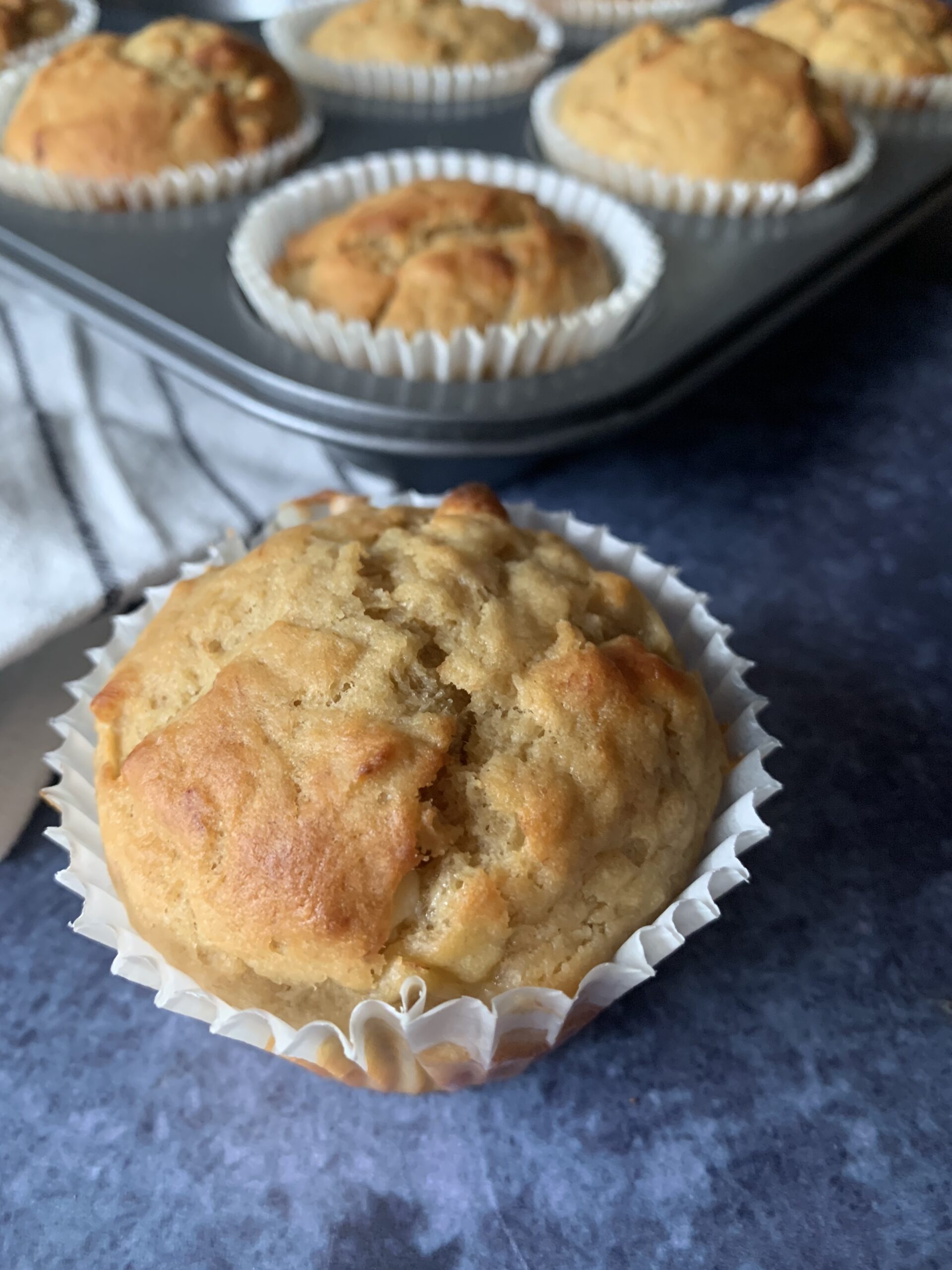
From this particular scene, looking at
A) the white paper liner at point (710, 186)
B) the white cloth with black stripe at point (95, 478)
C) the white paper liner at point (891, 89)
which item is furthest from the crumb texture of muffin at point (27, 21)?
the white paper liner at point (891, 89)

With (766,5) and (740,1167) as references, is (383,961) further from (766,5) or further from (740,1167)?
(766,5)

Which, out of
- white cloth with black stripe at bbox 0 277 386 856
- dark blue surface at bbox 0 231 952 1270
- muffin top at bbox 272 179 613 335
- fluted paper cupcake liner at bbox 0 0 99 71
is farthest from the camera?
fluted paper cupcake liner at bbox 0 0 99 71

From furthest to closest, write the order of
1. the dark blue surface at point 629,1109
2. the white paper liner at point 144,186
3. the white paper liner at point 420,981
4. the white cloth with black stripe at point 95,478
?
the white paper liner at point 144,186
the white cloth with black stripe at point 95,478
the dark blue surface at point 629,1109
the white paper liner at point 420,981

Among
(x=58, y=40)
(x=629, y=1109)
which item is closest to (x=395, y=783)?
(x=629, y=1109)

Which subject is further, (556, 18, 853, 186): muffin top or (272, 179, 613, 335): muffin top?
(556, 18, 853, 186): muffin top

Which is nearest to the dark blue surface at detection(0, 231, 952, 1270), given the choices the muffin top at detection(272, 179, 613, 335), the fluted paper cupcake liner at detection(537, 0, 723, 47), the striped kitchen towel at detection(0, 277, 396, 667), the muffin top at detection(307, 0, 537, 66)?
the striped kitchen towel at detection(0, 277, 396, 667)

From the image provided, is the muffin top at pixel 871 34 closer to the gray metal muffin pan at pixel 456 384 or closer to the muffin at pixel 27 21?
the gray metal muffin pan at pixel 456 384

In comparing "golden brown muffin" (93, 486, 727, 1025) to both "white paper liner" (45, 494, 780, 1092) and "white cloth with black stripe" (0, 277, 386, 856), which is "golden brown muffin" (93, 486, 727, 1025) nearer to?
"white paper liner" (45, 494, 780, 1092)

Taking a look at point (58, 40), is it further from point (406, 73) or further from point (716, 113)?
point (716, 113)
